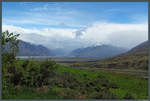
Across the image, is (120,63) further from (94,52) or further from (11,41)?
(11,41)

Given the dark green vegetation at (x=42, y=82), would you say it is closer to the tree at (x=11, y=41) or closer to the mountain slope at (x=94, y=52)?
the tree at (x=11, y=41)

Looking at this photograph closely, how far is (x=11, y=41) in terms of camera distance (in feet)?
12.0

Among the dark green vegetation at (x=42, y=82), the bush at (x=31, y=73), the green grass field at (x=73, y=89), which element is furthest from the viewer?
the bush at (x=31, y=73)

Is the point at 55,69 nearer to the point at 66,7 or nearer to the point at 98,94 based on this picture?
the point at 98,94

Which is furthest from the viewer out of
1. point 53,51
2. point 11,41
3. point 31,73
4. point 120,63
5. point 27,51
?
point 120,63

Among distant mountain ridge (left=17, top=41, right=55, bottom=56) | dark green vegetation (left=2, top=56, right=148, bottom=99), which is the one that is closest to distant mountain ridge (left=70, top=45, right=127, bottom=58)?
distant mountain ridge (left=17, top=41, right=55, bottom=56)

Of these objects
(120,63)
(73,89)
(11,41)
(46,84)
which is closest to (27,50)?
(46,84)

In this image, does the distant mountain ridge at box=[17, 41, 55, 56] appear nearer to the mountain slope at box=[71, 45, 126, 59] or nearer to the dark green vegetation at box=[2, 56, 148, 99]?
the dark green vegetation at box=[2, 56, 148, 99]

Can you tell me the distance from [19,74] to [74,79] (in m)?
1.59

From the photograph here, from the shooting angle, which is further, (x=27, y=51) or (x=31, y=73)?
(x=27, y=51)

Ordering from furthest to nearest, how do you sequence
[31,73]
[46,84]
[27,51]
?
[27,51]
[46,84]
[31,73]

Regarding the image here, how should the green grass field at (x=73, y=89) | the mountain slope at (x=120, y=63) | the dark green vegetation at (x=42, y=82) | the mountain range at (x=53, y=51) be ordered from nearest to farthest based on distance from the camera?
the dark green vegetation at (x=42, y=82), the green grass field at (x=73, y=89), the mountain range at (x=53, y=51), the mountain slope at (x=120, y=63)

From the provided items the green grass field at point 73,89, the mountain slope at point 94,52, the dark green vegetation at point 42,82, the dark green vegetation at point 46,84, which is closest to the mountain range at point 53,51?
the mountain slope at point 94,52

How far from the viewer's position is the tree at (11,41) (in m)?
3.54
